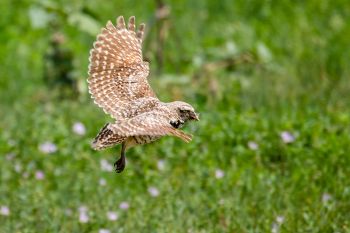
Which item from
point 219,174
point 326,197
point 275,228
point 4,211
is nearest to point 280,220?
point 275,228

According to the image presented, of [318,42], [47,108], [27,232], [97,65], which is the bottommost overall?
[27,232]

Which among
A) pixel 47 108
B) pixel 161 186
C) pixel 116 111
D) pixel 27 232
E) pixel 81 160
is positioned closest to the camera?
pixel 116 111

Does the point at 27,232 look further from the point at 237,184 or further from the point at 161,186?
the point at 237,184

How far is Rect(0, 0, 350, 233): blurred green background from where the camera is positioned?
6.34 metres

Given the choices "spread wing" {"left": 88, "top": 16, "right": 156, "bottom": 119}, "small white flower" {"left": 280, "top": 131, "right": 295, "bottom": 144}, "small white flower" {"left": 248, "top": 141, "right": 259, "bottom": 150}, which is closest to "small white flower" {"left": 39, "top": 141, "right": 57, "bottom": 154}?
"small white flower" {"left": 248, "top": 141, "right": 259, "bottom": 150}

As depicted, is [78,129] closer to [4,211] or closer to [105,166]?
[105,166]

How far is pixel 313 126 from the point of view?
7.59 metres

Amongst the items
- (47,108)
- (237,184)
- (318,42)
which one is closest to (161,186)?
(237,184)

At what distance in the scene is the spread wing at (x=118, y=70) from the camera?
17.7 ft

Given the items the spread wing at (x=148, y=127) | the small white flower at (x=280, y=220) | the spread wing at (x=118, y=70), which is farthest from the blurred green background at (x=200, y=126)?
the spread wing at (x=148, y=127)

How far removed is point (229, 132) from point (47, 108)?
186 centimetres

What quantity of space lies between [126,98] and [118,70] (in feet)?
0.91

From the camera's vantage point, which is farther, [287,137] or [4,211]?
[287,137]

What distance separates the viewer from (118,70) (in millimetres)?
5629
